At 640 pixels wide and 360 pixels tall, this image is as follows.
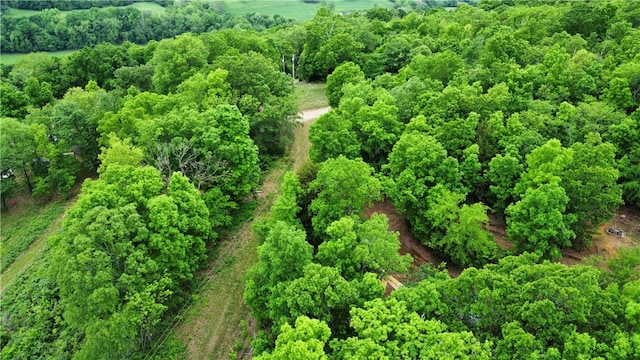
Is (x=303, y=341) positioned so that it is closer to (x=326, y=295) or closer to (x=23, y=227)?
(x=326, y=295)

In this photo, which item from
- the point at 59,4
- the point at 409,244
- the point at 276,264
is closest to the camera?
the point at 276,264

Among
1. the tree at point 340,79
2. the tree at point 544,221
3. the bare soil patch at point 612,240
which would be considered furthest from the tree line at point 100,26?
the bare soil patch at point 612,240

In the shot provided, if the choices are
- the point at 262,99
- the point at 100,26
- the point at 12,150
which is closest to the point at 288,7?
the point at 100,26

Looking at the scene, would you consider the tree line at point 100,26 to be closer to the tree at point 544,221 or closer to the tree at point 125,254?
the tree at point 125,254

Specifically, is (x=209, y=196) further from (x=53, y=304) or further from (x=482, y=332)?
(x=482, y=332)

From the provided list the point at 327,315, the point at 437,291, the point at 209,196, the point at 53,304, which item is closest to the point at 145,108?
the point at 209,196

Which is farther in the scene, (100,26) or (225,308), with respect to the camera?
(100,26)

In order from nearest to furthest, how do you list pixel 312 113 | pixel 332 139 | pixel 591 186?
pixel 591 186, pixel 332 139, pixel 312 113
